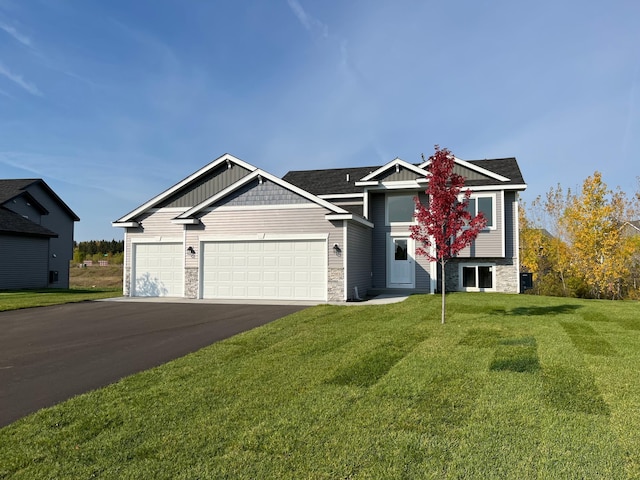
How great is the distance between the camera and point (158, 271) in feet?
61.2

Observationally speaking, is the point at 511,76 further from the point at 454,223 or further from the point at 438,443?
the point at 438,443

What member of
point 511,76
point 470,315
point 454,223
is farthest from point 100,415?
point 511,76

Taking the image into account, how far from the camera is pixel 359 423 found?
3955mm

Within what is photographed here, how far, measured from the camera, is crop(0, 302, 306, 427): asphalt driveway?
5.28 metres

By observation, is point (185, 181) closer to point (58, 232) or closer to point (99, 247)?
point (58, 232)

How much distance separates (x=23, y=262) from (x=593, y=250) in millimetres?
31340

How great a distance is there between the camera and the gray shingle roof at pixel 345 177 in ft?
61.2

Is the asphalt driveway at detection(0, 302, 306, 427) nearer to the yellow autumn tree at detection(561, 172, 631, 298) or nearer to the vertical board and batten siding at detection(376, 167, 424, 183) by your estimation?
the vertical board and batten siding at detection(376, 167, 424, 183)

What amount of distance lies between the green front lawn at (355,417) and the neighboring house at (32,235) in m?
22.1

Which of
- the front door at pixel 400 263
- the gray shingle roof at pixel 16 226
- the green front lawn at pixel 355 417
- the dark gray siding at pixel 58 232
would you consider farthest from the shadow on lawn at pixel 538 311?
the dark gray siding at pixel 58 232

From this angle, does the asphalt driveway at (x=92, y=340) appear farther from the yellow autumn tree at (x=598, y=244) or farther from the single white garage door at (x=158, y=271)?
the yellow autumn tree at (x=598, y=244)

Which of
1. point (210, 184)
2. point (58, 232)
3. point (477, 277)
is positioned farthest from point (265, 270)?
point (58, 232)

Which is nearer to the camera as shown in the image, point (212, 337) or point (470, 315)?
→ point (212, 337)

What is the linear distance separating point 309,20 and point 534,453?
1505 cm
